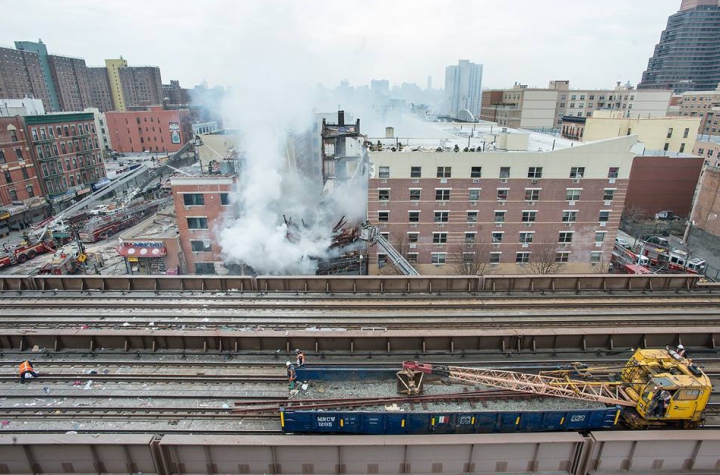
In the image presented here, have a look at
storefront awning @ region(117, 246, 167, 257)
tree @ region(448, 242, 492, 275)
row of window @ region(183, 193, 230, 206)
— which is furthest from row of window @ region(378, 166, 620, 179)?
storefront awning @ region(117, 246, 167, 257)

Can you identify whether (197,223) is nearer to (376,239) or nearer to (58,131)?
(376,239)

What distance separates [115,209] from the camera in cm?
4659

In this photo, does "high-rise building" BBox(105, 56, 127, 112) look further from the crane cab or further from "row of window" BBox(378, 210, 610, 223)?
the crane cab

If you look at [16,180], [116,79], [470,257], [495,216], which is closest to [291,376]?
[470,257]

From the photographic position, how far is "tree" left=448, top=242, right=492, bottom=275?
32.1m

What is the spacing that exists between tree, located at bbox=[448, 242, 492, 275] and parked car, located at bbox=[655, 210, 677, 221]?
29338 millimetres

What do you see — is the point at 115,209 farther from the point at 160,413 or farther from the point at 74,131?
the point at 160,413

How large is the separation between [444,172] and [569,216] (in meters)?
11.2

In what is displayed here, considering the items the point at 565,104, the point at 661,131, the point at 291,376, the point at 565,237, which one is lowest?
the point at 565,237

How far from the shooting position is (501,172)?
30.2 m

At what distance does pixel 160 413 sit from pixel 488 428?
10844 millimetres

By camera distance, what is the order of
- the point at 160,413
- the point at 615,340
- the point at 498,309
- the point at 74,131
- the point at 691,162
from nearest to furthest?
1. the point at 160,413
2. the point at 615,340
3. the point at 498,309
4. the point at 691,162
5. the point at 74,131

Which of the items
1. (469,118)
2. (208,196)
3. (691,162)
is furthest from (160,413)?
(469,118)

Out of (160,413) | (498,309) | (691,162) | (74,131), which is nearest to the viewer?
(160,413)
